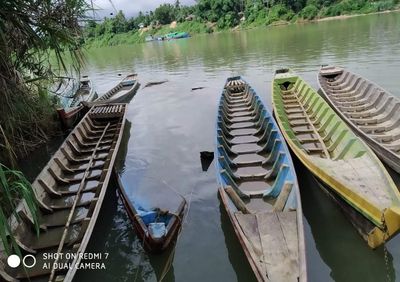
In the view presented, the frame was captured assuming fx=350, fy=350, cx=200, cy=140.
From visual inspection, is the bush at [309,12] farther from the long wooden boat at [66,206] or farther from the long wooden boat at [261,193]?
the long wooden boat at [66,206]

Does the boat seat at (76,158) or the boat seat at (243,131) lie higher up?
the boat seat at (76,158)

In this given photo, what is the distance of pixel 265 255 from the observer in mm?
4078

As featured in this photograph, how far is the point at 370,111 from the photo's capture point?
8.38 meters

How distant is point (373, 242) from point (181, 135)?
6549mm

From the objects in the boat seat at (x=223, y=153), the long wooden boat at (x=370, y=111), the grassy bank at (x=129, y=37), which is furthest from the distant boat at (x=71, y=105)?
the grassy bank at (x=129, y=37)

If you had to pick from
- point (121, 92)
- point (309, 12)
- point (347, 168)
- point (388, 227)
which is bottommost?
point (309, 12)

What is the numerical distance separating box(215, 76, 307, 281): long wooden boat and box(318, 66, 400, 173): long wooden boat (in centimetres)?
174

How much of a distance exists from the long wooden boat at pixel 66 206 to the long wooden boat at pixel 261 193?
2.09m

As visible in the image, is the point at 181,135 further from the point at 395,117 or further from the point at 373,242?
the point at 373,242

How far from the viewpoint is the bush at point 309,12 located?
46469 millimetres

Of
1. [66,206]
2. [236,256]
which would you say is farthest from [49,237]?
[236,256]

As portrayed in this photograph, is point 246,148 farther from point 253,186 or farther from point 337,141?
point 337,141

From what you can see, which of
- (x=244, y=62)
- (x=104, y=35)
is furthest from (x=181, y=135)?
(x=104, y=35)

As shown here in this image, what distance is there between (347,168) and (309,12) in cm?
4657
